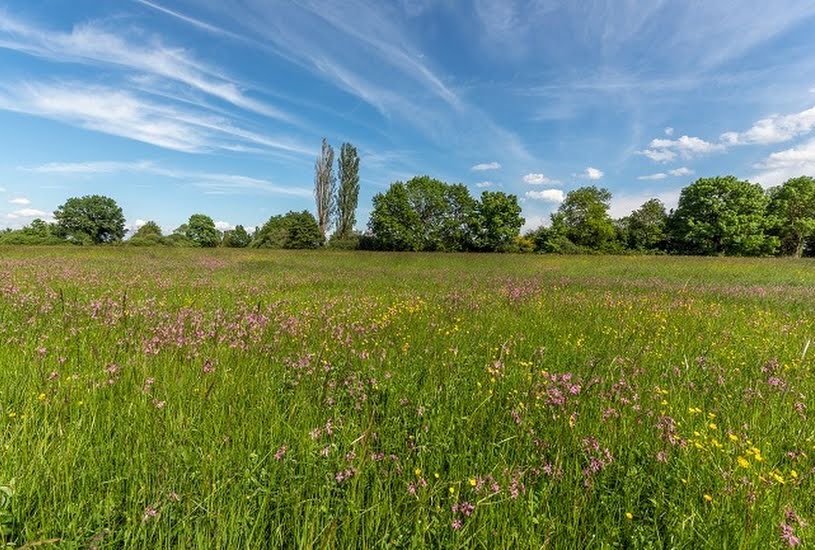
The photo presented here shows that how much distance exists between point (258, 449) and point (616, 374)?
3569 millimetres

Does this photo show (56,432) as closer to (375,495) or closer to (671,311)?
(375,495)

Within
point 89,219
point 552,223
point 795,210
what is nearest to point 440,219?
point 552,223

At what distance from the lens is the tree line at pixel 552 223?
171 ft

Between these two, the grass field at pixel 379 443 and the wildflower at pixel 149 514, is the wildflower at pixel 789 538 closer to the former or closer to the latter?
the grass field at pixel 379 443

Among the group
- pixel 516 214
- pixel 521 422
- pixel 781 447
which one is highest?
pixel 516 214

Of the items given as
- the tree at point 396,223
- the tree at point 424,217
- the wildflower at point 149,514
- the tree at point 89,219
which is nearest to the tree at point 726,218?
the tree at point 424,217

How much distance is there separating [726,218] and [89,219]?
122 meters

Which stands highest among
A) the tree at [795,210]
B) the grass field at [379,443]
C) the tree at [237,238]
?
the tree at [795,210]

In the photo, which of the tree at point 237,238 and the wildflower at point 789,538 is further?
the tree at point 237,238

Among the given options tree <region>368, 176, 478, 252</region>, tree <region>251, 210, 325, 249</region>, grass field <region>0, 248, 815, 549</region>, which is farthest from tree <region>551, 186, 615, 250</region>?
grass field <region>0, 248, 815, 549</region>

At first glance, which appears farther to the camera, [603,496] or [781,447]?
[781,447]

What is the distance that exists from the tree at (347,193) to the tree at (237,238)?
87.1ft

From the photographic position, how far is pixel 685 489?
2.11m

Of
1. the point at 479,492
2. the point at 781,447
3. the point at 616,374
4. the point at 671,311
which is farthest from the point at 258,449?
the point at 671,311
